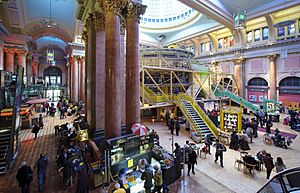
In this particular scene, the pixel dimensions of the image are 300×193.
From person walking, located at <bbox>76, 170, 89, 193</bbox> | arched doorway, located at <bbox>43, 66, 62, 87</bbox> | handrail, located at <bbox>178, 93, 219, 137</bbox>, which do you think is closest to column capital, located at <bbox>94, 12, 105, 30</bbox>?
person walking, located at <bbox>76, 170, 89, 193</bbox>

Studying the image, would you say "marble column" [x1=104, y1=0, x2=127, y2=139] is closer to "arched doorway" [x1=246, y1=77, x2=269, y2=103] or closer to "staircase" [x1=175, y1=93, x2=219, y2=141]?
"staircase" [x1=175, y1=93, x2=219, y2=141]

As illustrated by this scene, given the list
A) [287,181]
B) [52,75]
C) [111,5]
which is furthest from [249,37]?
[52,75]

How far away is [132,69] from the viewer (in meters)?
8.10

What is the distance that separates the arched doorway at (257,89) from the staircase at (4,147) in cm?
2614

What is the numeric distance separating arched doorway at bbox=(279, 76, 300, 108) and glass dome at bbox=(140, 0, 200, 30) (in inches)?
740

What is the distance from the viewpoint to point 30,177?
5.23 metres

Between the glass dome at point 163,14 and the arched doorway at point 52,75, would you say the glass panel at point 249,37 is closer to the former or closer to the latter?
the glass dome at point 163,14

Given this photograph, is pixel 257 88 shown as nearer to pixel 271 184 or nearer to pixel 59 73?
pixel 271 184

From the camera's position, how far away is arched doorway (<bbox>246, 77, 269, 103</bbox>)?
2364 centimetres

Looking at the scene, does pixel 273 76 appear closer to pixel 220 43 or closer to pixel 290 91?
pixel 290 91

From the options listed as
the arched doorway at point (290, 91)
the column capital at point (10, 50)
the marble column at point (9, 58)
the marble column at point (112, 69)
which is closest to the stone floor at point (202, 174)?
the marble column at point (112, 69)

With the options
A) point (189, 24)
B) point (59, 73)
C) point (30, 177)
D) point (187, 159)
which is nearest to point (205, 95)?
point (189, 24)

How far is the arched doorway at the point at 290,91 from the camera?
20234mm

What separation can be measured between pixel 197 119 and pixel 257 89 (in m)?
15.0
